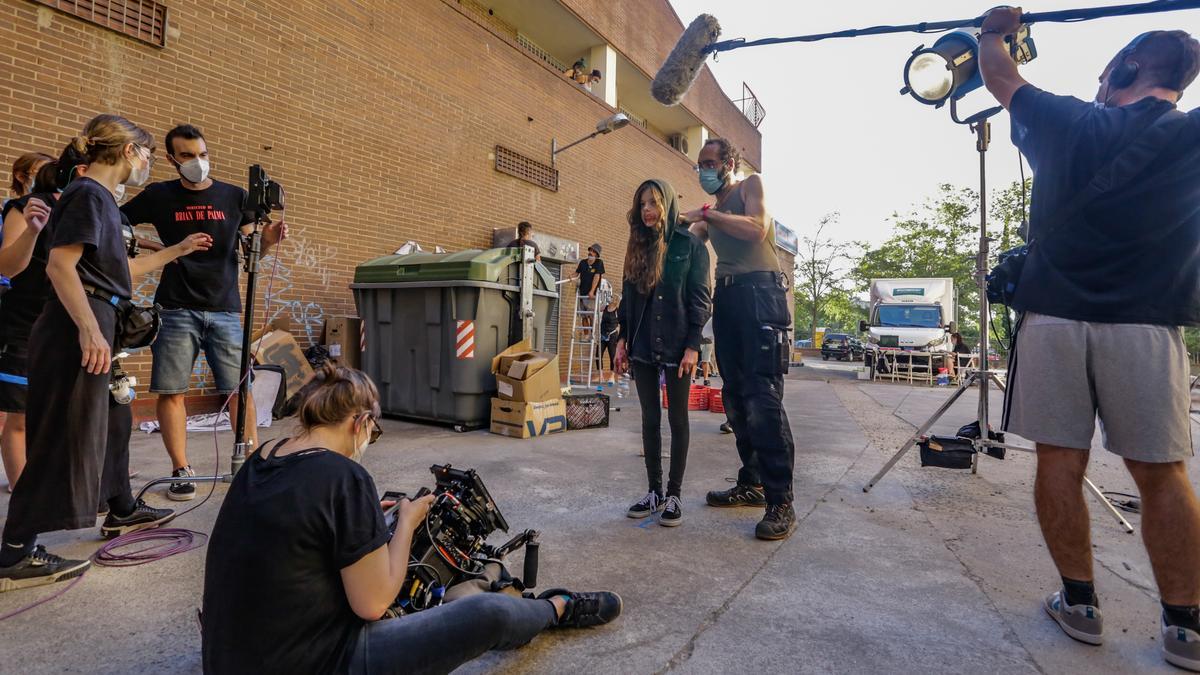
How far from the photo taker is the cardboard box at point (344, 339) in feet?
21.9

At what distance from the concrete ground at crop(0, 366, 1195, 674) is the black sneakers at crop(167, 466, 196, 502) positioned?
0.10m

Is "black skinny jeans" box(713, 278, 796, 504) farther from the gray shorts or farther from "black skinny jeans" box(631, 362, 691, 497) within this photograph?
the gray shorts

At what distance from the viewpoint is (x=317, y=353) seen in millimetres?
6453

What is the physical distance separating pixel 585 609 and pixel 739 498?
1729 millimetres

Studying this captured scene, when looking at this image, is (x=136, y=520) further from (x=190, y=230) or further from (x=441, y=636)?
(x=441, y=636)

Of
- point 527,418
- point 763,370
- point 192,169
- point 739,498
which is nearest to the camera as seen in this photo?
point 763,370

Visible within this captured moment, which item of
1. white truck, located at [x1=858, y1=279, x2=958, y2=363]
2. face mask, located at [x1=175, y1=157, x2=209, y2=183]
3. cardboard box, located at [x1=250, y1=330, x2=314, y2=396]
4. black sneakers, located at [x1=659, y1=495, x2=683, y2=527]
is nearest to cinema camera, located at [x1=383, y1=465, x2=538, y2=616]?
black sneakers, located at [x1=659, y1=495, x2=683, y2=527]

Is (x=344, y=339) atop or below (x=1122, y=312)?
below

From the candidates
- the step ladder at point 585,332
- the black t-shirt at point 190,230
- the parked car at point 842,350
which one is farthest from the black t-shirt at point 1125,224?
the parked car at point 842,350

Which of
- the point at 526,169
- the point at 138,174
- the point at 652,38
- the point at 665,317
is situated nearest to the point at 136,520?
the point at 138,174

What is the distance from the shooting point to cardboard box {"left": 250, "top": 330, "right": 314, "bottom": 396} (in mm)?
5820

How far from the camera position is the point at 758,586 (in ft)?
7.63

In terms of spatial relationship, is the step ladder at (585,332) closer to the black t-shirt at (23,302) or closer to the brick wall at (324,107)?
the brick wall at (324,107)

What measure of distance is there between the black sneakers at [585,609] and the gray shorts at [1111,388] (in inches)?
64.9
